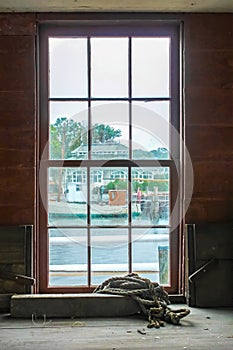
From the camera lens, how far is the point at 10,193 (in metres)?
3.54

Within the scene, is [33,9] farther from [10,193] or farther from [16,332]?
[16,332]

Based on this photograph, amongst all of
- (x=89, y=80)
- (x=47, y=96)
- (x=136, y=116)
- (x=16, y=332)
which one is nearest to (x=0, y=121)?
(x=47, y=96)

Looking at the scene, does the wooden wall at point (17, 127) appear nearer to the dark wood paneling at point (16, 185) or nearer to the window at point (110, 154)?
the dark wood paneling at point (16, 185)

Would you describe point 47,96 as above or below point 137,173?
above

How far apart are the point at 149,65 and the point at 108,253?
147 cm

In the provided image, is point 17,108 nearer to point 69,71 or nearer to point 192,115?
point 69,71

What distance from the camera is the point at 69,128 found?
3.68 m

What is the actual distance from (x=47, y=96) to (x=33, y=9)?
63 cm

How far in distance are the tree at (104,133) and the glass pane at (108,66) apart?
0.82 feet

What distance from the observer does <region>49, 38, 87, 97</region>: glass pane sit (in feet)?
12.0

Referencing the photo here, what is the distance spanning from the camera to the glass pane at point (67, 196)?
3.67m

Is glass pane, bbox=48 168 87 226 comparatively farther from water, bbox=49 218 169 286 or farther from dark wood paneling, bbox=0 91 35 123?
dark wood paneling, bbox=0 91 35 123

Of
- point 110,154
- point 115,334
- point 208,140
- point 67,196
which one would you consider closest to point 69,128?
point 110,154

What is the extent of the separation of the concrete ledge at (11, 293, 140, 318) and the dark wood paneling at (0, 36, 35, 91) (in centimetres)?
152
